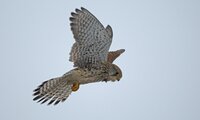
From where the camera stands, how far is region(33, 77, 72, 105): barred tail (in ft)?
30.5

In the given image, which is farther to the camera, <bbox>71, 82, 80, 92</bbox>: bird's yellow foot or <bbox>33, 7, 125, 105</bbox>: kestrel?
<bbox>71, 82, 80, 92</bbox>: bird's yellow foot

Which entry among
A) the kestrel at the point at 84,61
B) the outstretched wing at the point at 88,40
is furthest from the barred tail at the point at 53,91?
the outstretched wing at the point at 88,40

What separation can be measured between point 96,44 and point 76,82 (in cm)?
85

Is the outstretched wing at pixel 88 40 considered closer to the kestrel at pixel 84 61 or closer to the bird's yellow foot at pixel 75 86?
the kestrel at pixel 84 61

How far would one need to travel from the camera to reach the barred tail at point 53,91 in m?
9.30

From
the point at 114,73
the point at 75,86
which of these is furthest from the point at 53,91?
the point at 114,73

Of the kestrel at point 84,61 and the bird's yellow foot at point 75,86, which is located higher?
the kestrel at point 84,61

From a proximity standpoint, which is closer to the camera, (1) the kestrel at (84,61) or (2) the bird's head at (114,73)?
(1) the kestrel at (84,61)

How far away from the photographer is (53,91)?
9461mm

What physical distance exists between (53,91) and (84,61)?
0.86m

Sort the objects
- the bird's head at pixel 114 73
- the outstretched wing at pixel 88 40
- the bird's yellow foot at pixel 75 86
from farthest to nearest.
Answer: the bird's head at pixel 114 73 → the bird's yellow foot at pixel 75 86 → the outstretched wing at pixel 88 40

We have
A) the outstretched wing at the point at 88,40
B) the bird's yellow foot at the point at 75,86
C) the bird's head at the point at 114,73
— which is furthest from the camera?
the bird's head at the point at 114,73

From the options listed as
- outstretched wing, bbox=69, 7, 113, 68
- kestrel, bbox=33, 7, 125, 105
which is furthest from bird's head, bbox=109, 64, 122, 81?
outstretched wing, bbox=69, 7, 113, 68

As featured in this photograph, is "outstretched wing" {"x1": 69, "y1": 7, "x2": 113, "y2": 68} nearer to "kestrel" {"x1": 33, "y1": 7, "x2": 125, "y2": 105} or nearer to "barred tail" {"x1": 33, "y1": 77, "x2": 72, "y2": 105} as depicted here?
"kestrel" {"x1": 33, "y1": 7, "x2": 125, "y2": 105}
